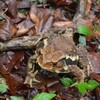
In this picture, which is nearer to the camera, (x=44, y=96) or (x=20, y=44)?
(x=44, y=96)

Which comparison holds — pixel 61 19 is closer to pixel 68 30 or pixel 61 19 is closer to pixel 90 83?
pixel 68 30

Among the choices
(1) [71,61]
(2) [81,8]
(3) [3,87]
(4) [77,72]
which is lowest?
(3) [3,87]

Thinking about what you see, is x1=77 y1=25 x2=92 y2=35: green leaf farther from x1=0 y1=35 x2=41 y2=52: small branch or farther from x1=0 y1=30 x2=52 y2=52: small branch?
x1=0 y1=35 x2=41 y2=52: small branch

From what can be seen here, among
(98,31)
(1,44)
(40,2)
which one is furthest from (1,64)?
(98,31)

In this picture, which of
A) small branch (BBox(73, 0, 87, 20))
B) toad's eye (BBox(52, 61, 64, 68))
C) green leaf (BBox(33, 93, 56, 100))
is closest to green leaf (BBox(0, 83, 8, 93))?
green leaf (BBox(33, 93, 56, 100))

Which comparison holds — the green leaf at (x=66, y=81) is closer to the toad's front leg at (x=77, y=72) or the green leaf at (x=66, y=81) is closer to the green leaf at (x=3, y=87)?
the toad's front leg at (x=77, y=72)

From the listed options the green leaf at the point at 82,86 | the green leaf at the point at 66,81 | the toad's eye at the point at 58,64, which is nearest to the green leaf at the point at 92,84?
the green leaf at the point at 82,86

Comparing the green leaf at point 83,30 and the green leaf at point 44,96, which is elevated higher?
the green leaf at point 83,30

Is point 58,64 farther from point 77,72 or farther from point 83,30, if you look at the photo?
point 83,30

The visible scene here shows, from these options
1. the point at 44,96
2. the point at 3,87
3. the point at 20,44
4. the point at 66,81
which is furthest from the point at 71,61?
the point at 3,87
